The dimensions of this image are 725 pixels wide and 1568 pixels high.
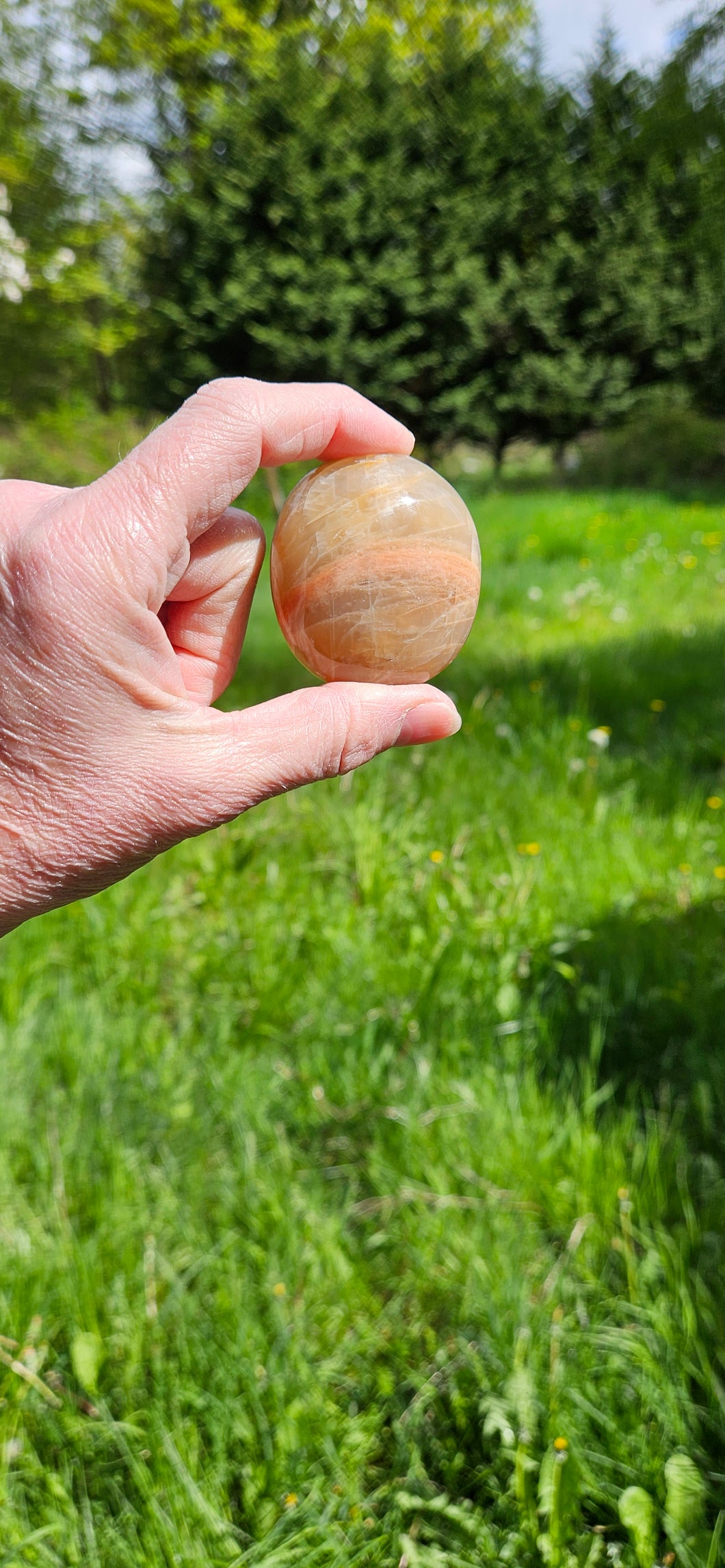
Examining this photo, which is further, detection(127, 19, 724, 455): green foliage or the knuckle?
detection(127, 19, 724, 455): green foliage

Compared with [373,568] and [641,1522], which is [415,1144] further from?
[373,568]

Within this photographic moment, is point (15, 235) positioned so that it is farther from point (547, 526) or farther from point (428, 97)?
point (547, 526)

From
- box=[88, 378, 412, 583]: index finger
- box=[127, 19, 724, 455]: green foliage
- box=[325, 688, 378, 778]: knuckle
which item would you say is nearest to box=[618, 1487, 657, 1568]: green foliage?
box=[325, 688, 378, 778]: knuckle

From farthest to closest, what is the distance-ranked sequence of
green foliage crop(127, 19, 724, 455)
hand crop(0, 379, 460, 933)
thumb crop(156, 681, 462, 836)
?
green foliage crop(127, 19, 724, 455), thumb crop(156, 681, 462, 836), hand crop(0, 379, 460, 933)

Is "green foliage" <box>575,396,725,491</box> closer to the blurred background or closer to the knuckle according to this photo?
the blurred background

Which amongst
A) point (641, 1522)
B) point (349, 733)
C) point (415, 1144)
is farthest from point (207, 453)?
point (641, 1522)

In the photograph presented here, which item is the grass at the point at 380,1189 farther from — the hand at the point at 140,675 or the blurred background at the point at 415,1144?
the hand at the point at 140,675
